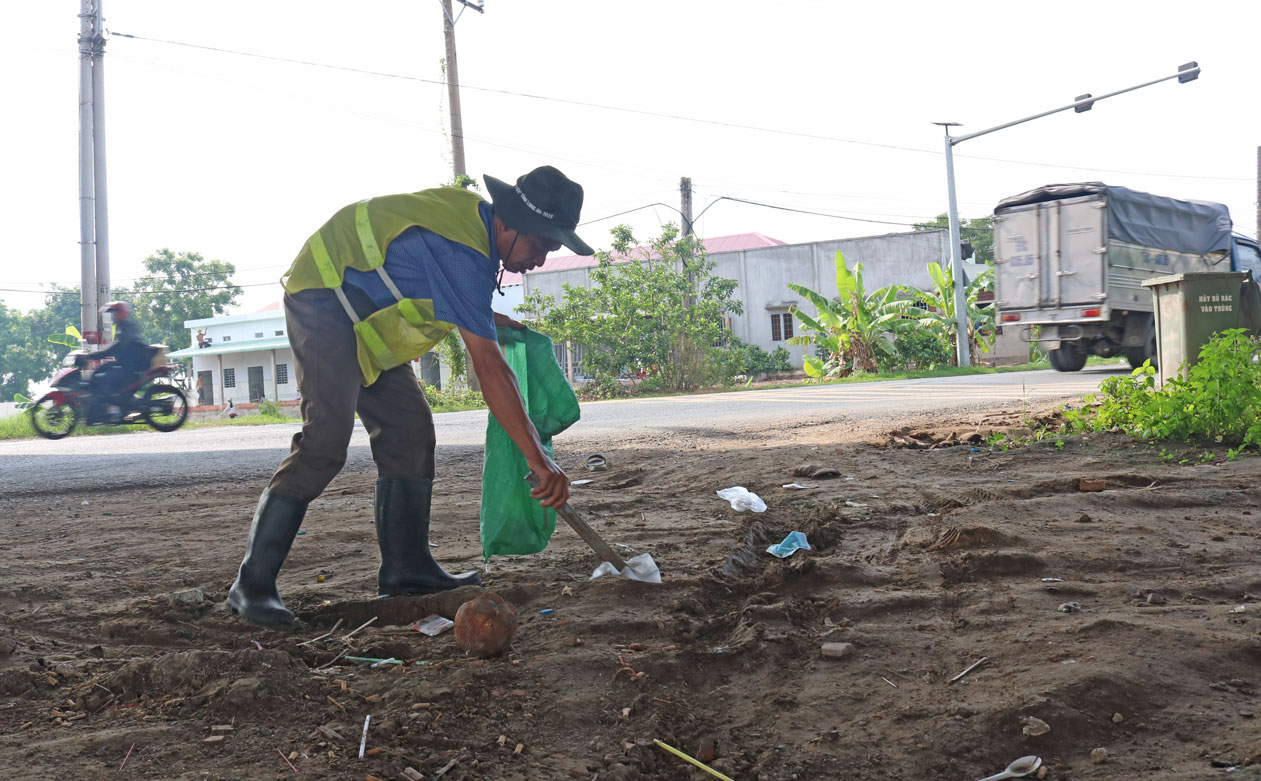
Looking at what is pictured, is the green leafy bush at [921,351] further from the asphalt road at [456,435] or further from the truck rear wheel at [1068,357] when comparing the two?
the asphalt road at [456,435]

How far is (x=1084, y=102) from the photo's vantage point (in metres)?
18.7

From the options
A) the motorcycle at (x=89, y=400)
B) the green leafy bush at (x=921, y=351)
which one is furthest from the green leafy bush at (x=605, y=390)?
the motorcycle at (x=89, y=400)

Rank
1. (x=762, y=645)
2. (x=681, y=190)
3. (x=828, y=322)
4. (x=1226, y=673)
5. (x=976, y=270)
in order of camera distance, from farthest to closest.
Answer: (x=976, y=270), (x=681, y=190), (x=828, y=322), (x=762, y=645), (x=1226, y=673)

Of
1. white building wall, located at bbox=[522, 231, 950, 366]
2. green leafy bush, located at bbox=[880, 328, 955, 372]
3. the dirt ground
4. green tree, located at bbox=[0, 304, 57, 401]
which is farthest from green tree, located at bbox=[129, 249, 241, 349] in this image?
the dirt ground

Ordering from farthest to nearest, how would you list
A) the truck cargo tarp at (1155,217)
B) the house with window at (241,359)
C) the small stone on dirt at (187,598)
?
1. the house with window at (241,359)
2. the truck cargo tarp at (1155,217)
3. the small stone on dirt at (187,598)

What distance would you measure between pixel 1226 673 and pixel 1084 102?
1953cm

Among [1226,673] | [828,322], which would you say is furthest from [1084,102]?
[1226,673]

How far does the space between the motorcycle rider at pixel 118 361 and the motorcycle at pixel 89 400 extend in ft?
0.12

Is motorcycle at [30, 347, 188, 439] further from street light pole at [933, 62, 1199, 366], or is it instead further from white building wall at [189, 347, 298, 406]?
white building wall at [189, 347, 298, 406]

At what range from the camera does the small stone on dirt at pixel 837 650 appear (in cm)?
236

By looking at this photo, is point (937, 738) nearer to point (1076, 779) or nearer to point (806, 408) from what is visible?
point (1076, 779)

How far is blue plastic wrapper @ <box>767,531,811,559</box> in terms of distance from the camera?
3.49 meters

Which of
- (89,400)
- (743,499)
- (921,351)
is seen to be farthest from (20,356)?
(743,499)

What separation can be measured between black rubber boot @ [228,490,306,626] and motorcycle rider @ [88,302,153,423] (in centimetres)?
858
